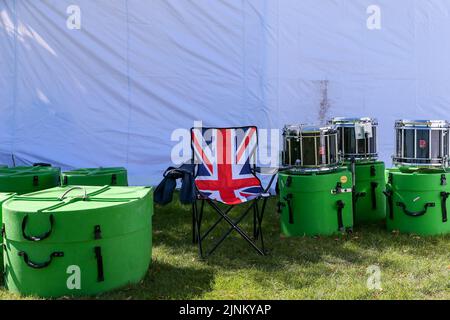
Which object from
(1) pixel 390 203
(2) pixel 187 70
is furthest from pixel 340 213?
(2) pixel 187 70

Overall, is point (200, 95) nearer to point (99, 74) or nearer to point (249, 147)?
point (99, 74)

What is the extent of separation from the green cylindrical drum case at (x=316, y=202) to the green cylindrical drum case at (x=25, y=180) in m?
1.72

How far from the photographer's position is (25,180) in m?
3.65

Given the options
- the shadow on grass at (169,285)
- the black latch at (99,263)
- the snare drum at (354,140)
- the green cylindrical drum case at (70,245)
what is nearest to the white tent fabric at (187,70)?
the snare drum at (354,140)

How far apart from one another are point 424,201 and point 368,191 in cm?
59

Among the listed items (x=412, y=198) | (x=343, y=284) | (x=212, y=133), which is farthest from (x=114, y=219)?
(x=412, y=198)

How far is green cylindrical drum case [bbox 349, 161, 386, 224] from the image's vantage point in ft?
13.9

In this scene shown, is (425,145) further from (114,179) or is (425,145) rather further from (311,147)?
(114,179)

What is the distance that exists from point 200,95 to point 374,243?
2.85 metres

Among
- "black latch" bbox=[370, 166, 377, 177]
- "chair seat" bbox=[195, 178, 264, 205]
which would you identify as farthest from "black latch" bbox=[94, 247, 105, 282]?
"black latch" bbox=[370, 166, 377, 177]

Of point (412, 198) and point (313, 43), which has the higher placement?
point (313, 43)

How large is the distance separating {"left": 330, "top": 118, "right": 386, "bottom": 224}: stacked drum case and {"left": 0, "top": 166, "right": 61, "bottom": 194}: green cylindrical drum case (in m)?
2.26

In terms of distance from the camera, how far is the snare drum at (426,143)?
3816 mm

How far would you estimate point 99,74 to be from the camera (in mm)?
5832
